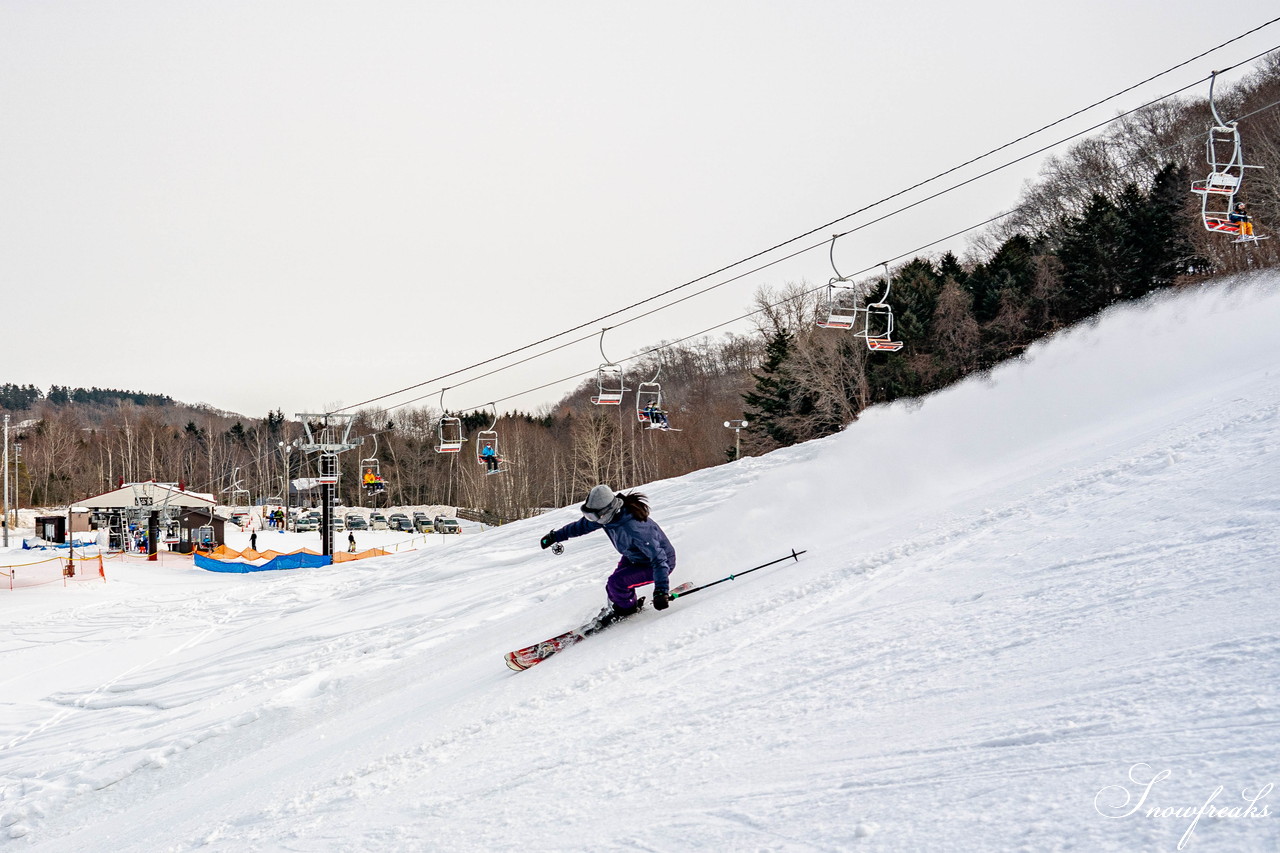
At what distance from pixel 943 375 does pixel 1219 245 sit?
11540 mm

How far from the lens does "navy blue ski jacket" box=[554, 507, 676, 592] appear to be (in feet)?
27.0

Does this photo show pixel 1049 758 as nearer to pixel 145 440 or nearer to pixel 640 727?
pixel 640 727

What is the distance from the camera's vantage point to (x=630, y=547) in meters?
8.46

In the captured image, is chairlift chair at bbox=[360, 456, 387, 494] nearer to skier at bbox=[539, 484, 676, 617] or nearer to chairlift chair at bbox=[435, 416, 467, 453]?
chairlift chair at bbox=[435, 416, 467, 453]

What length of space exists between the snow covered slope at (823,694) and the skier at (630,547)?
34 centimetres

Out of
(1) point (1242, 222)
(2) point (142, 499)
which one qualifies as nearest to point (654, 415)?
(1) point (1242, 222)

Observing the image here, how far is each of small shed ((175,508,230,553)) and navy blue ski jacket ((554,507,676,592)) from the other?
42.4 meters

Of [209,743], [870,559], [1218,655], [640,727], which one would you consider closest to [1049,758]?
[1218,655]

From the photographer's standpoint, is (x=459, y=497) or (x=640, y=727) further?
(x=459, y=497)

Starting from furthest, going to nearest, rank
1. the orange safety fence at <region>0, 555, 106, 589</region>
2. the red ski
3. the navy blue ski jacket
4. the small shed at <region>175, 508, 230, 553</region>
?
the small shed at <region>175, 508, 230, 553</region>
the orange safety fence at <region>0, 555, 106, 589</region>
the navy blue ski jacket
the red ski

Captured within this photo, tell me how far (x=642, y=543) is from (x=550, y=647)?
1299 millimetres

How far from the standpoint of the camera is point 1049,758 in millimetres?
3416

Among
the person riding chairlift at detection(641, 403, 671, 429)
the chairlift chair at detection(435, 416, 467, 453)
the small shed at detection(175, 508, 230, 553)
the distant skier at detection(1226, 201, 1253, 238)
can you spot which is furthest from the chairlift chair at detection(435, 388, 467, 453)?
the small shed at detection(175, 508, 230, 553)

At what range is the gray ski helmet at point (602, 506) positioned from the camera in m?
8.34
